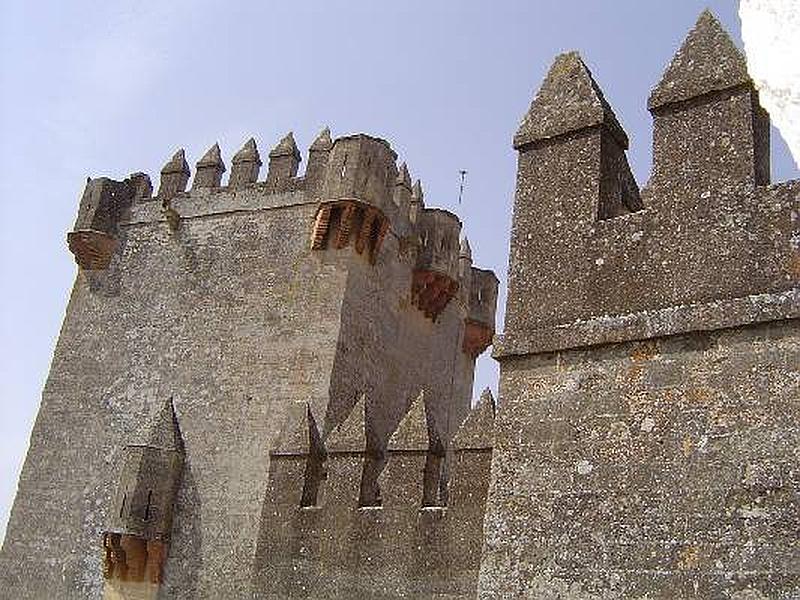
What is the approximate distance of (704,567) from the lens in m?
5.21

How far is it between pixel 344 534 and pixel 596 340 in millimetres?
4906

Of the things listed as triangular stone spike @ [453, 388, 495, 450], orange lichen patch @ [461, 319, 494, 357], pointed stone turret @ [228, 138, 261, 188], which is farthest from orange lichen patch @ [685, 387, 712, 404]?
orange lichen patch @ [461, 319, 494, 357]

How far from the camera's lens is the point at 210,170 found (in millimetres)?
15641

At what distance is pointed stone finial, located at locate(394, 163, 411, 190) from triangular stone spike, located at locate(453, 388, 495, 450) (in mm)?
6650

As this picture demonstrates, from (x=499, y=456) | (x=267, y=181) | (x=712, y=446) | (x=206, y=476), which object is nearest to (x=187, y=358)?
(x=206, y=476)

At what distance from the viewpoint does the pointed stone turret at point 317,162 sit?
14211mm

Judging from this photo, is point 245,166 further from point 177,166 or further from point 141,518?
point 141,518

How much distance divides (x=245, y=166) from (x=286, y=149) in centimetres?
85

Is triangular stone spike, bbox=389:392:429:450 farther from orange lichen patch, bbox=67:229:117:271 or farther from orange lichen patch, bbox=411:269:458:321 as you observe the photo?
orange lichen patch, bbox=67:229:117:271

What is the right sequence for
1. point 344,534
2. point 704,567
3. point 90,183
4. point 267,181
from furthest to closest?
point 90,183 < point 267,181 < point 344,534 < point 704,567

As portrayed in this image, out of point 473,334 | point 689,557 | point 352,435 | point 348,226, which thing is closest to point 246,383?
point 348,226

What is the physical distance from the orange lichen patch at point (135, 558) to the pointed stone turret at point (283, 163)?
19.5 ft

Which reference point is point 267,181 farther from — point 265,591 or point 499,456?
point 499,456

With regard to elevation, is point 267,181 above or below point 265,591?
above
